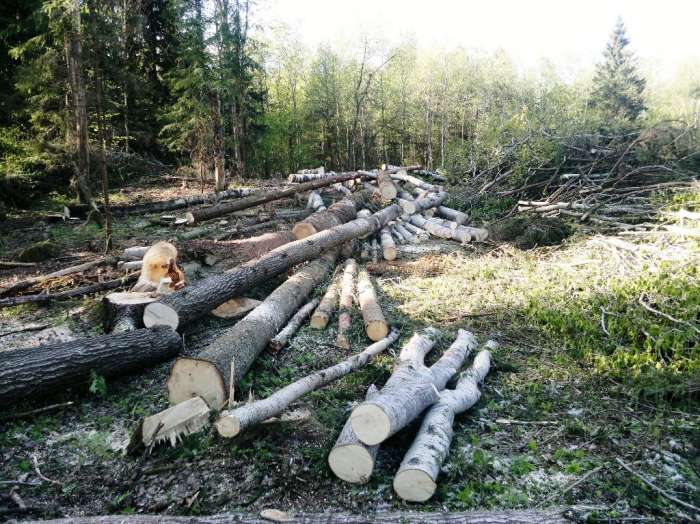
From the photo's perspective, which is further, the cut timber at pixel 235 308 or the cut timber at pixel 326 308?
the cut timber at pixel 235 308

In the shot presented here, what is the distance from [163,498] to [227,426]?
0.59 m

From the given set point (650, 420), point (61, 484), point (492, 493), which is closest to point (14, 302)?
point (61, 484)

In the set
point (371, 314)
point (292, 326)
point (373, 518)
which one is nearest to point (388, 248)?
point (371, 314)

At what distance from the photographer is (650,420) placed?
151 inches

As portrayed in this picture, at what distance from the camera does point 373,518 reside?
2615mm

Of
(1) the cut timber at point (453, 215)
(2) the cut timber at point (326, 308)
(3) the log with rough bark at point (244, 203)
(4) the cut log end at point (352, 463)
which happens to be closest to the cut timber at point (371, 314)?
(2) the cut timber at point (326, 308)

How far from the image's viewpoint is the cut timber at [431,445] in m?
2.87

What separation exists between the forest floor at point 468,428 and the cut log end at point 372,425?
0.34 meters

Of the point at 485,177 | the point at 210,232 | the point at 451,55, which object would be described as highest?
the point at 451,55

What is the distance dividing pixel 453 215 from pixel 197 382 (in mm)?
9336

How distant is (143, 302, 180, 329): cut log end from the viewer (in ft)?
16.8

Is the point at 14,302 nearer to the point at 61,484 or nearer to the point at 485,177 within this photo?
the point at 61,484

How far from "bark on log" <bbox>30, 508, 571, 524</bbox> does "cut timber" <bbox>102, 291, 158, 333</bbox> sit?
2.76m

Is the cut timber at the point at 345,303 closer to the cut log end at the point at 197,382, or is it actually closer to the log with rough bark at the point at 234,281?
the log with rough bark at the point at 234,281
